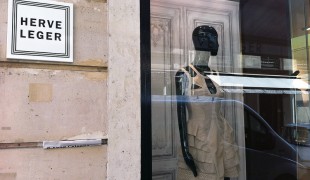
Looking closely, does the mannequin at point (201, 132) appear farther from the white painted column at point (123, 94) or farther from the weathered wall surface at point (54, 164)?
the weathered wall surface at point (54, 164)

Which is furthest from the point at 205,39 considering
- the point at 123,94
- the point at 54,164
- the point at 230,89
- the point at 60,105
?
the point at 54,164

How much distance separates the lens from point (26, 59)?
1.74m

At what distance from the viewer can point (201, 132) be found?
2590 mm

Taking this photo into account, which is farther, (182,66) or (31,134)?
(182,66)

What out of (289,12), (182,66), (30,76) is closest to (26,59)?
(30,76)

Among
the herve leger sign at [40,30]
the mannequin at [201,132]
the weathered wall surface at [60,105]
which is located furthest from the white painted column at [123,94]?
the mannequin at [201,132]

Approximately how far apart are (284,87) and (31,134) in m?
2.52

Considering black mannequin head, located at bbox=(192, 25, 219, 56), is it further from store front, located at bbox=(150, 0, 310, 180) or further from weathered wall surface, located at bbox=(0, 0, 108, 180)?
weathered wall surface, located at bbox=(0, 0, 108, 180)

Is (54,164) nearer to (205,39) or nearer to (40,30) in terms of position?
(40,30)

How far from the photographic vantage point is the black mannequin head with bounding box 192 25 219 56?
9.31ft

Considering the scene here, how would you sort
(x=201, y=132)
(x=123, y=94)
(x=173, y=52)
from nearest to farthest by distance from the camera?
(x=123, y=94) → (x=201, y=132) → (x=173, y=52)

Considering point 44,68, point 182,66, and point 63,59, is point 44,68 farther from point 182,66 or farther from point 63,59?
point 182,66

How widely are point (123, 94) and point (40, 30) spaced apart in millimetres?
549

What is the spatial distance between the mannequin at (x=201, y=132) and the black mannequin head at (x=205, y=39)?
100mm
